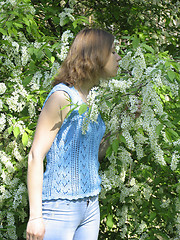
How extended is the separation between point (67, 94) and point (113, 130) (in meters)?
0.46

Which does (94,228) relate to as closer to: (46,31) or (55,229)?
(55,229)

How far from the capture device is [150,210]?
2.97 meters

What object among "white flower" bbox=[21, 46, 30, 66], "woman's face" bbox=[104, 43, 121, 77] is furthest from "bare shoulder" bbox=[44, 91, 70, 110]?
"white flower" bbox=[21, 46, 30, 66]

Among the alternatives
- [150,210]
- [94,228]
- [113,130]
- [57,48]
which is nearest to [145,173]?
[150,210]

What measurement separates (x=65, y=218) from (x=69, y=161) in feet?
0.90

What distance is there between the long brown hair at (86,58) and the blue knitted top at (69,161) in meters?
0.08

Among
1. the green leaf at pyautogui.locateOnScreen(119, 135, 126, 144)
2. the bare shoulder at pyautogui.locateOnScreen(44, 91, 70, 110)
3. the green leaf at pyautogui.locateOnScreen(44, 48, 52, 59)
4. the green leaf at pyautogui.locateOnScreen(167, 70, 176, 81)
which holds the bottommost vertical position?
the green leaf at pyautogui.locateOnScreen(119, 135, 126, 144)

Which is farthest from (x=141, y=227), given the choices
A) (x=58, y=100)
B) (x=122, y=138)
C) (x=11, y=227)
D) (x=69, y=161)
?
(x=58, y=100)

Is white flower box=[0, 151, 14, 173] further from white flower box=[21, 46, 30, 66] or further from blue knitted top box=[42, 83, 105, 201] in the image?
blue knitted top box=[42, 83, 105, 201]

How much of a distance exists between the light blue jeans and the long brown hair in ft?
1.96

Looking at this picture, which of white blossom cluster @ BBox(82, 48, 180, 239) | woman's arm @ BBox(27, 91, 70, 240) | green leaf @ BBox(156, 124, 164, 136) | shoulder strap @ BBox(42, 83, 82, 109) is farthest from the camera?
green leaf @ BBox(156, 124, 164, 136)

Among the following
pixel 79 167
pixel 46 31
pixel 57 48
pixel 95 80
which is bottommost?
pixel 79 167

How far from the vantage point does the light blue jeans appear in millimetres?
1706

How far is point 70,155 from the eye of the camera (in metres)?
1.78
